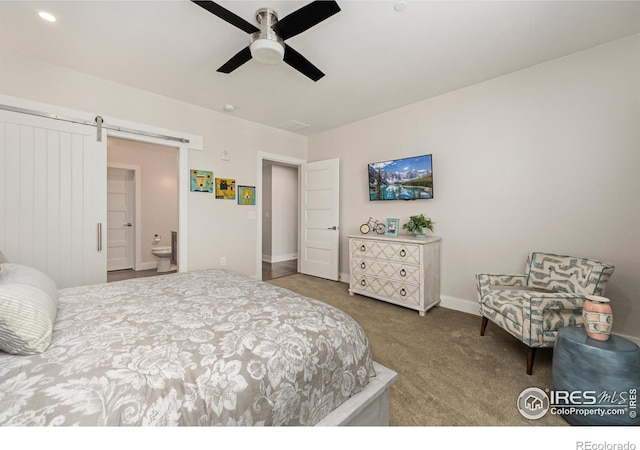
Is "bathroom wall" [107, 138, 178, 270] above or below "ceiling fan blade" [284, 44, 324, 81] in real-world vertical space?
below

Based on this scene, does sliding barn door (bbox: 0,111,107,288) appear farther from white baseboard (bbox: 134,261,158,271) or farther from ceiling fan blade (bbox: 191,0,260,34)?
white baseboard (bbox: 134,261,158,271)

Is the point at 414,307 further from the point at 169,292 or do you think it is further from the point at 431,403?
the point at 169,292

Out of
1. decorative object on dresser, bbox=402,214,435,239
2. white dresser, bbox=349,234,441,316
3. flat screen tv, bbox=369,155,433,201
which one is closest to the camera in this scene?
white dresser, bbox=349,234,441,316

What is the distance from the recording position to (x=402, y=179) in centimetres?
353

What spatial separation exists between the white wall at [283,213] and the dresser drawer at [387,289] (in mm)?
3161

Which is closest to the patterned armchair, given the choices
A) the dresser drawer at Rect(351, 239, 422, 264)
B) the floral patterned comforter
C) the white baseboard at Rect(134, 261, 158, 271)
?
the dresser drawer at Rect(351, 239, 422, 264)

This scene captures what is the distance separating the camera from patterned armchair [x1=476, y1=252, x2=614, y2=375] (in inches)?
71.8

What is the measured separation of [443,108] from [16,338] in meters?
3.91

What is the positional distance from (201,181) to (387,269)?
2.78 metres

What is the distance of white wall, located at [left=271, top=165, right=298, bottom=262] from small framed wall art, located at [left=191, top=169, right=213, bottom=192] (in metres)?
2.65

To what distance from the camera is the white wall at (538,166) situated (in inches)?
86.4

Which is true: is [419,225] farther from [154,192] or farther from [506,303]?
[154,192]

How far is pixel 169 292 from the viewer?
1613 mm
